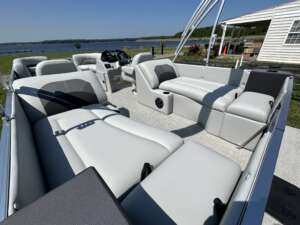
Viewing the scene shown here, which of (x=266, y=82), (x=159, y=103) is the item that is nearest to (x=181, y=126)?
(x=159, y=103)

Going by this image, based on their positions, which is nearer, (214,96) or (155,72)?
(214,96)

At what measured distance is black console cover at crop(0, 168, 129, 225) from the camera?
45cm

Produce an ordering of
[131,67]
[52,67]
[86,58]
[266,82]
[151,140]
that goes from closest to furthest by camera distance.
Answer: [151,140] → [266,82] → [52,67] → [131,67] → [86,58]

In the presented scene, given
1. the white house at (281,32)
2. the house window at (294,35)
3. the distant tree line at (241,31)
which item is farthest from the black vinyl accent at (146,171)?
the house window at (294,35)

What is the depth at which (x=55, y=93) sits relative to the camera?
6.34ft

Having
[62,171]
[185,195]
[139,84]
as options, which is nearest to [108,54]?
[139,84]

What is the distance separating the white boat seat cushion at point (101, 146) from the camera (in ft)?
3.66

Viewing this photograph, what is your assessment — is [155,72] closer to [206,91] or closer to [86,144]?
[206,91]

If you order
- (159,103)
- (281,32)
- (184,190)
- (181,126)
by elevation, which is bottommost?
(181,126)

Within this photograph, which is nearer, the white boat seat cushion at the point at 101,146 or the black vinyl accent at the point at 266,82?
the white boat seat cushion at the point at 101,146

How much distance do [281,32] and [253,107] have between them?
8363 millimetres

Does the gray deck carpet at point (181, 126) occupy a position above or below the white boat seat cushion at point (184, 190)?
below

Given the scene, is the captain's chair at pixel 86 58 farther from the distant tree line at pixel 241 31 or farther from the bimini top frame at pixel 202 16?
the distant tree line at pixel 241 31

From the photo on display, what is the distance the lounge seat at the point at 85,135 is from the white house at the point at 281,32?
9406 millimetres
